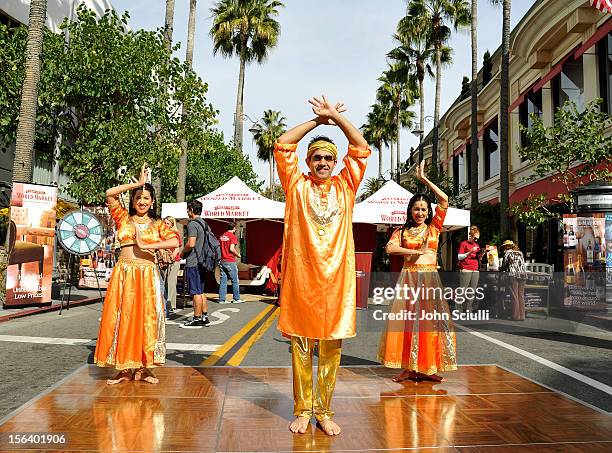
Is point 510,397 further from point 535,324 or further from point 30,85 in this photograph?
point 30,85

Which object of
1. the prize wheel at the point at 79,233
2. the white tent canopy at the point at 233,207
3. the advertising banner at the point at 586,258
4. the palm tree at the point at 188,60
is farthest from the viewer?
the palm tree at the point at 188,60

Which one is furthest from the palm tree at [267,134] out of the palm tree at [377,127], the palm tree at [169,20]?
the palm tree at [169,20]

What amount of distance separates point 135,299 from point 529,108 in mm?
21475

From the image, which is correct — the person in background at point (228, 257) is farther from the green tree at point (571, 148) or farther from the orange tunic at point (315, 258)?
the orange tunic at point (315, 258)

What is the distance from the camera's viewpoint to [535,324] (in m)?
10.7

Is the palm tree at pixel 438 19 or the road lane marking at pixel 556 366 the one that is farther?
the palm tree at pixel 438 19

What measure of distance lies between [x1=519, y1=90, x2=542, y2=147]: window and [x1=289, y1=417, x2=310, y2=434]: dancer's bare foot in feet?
67.3

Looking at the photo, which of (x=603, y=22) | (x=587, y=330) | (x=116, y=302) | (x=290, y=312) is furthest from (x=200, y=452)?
(x=603, y=22)

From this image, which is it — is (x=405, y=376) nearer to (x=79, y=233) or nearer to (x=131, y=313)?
(x=131, y=313)

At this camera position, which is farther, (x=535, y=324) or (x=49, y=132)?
(x=49, y=132)

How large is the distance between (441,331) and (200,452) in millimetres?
2807

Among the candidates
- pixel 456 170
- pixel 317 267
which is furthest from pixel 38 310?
pixel 456 170

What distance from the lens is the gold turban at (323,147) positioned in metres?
3.90

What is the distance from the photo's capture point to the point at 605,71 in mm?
16734
